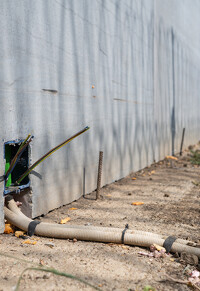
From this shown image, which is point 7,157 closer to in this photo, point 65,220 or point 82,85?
point 65,220

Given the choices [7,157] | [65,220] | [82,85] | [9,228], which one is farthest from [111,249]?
[82,85]

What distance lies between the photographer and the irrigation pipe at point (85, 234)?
261cm

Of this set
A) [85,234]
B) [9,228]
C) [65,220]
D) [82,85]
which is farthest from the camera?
[82,85]

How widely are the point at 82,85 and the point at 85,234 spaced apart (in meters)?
1.77

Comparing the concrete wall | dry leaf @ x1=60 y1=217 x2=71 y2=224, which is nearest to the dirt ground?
dry leaf @ x1=60 y1=217 x2=71 y2=224

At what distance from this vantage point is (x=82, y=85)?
3.99 meters

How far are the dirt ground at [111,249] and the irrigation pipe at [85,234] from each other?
0.04 metres

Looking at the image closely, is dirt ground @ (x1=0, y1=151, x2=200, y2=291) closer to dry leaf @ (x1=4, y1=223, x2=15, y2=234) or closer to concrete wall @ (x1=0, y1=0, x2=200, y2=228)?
dry leaf @ (x1=4, y1=223, x2=15, y2=234)

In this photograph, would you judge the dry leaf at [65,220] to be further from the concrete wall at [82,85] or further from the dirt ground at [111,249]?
the concrete wall at [82,85]

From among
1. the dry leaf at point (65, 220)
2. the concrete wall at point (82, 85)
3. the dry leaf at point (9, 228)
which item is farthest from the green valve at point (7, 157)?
the dry leaf at point (65, 220)

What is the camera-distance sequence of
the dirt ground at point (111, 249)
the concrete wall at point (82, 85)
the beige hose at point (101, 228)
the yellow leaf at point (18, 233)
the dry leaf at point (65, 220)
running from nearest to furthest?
the dirt ground at point (111, 249)
the beige hose at point (101, 228)
the yellow leaf at point (18, 233)
the concrete wall at point (82, 85)
the dry leaf at point (65, 220)

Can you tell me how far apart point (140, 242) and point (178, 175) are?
3.53 metres

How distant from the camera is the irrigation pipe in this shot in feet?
8.57

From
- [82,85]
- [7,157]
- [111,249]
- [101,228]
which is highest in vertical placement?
[82,85]
